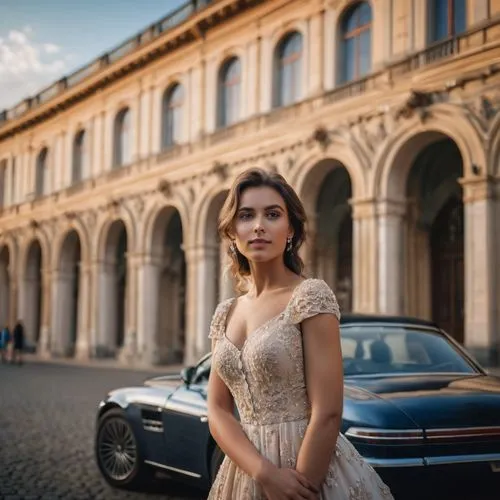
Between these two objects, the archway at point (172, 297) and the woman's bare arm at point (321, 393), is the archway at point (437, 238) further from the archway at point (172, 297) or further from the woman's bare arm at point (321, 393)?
the woman's bare arm at point (321, 393)

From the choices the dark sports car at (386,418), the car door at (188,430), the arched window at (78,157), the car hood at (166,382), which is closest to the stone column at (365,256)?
the car hood at (166,382)

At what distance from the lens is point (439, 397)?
4395 mm

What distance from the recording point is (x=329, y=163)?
1994 centimetres

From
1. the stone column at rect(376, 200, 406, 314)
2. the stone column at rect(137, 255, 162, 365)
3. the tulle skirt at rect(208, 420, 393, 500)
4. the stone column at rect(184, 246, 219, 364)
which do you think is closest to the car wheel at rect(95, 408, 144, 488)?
the tulle skirt at rect(208, 420, 393, 500)

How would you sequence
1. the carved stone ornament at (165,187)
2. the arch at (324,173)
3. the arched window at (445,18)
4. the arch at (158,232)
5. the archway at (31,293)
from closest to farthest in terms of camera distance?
the arched window at (445,18)
the arch at (324,173)
the carved stone ornament at (165,187)
the arch at (158,232)
the archway at (31,293)

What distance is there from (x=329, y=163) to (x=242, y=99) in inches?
185

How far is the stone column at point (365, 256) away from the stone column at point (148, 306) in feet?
33.4

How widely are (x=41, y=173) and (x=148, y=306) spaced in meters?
13.1

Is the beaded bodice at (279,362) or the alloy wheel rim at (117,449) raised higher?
the beaded bodice at (279,362)

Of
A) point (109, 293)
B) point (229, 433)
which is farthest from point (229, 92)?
point (229, 433)

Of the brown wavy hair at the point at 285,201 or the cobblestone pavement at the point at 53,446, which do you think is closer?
the brown wavy hair at the point at 285,201

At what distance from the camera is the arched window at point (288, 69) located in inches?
855

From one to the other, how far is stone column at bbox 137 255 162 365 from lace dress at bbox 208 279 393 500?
2438 centimetres

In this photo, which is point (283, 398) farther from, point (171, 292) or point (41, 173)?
point (41, 173)
